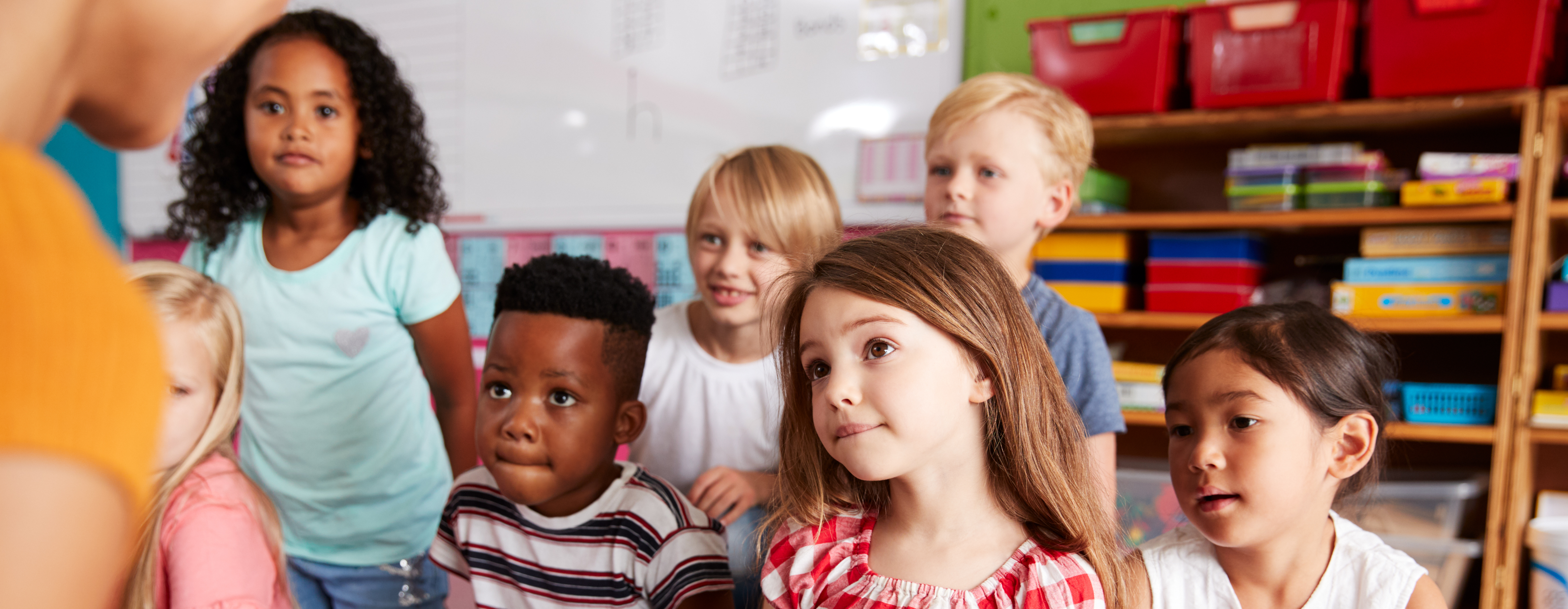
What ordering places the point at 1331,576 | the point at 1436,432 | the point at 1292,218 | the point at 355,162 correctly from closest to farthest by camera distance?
the point at 1331,576, the point at 355,162, the point at 1436,432, the point at 1292,218

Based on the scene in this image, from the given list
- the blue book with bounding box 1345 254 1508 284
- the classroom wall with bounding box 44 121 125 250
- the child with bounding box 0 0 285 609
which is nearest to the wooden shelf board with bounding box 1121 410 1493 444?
the blue book with bounding box 1345 254 1508 284

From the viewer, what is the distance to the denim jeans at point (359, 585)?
5.29 ft

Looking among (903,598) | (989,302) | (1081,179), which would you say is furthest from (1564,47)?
(903,598)

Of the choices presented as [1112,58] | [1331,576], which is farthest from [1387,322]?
[1331,576]

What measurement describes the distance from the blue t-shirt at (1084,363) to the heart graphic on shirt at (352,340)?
3.68ft

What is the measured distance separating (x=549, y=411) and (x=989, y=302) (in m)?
0.59

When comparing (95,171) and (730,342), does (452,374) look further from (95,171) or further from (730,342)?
(95,171)

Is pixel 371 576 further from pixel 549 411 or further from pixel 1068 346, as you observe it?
pixel 1068 346

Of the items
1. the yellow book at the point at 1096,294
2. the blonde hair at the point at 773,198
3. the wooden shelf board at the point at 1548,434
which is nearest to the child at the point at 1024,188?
the blonde hair at the point at 773,198

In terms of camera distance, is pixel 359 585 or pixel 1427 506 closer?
pixel 359 585

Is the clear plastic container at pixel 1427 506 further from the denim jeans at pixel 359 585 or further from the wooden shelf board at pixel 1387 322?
the denim jeans at pixel 359 585

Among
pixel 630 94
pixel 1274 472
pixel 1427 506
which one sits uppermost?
pixel 630 94

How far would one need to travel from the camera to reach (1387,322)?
2.31m

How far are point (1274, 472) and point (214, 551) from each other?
4.33 ft
